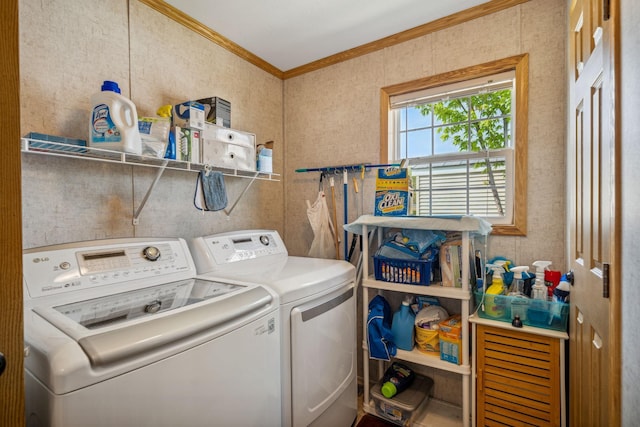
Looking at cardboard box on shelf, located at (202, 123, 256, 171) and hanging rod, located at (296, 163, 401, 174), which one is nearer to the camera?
cardboard box on shelf, located at (202, 123, 256, 171)

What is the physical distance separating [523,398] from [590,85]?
1.38 metres

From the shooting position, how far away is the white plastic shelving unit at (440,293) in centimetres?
158

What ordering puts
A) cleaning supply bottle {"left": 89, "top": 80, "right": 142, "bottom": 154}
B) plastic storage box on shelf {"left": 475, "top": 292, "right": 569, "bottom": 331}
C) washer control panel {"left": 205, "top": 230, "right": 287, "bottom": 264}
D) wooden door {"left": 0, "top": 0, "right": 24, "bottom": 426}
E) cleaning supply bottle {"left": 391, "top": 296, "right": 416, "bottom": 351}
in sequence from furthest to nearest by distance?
cleaning supply bottle {"left": 391, "top": 296, "right": 416, "bottom": 351} < washer control panel {"left": 205, "top": 230, "right": 287, "bottom": 264} < plastic storage box on shelf {"left": 475, "top": 292, "right": 569, "bottom": 331} < cleaning supply bottle {"left": 89, "top": 80, "right": 142, "bottom": 154} < wooden door {"left": 0, "top": 0, "right": 24, "bottom": 426}

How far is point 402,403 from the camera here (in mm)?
1812

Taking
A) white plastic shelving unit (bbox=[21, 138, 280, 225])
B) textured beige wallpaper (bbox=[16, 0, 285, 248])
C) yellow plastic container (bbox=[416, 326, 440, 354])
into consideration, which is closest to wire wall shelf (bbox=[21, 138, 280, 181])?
white plastic shelving unit (bbox=[21, 138, 280, 225])

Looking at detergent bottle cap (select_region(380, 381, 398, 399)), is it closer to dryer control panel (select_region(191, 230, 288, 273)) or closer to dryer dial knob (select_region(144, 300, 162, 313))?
dryer control panel (select_region(191, 230, 288, 273))

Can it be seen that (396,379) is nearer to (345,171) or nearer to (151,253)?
(345,171)

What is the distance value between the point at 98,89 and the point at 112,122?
375mm

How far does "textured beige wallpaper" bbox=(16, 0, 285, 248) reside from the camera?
1.33 m

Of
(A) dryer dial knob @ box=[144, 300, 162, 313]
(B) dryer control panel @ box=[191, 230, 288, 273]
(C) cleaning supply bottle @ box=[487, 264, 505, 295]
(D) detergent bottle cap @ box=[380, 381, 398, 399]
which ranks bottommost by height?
(D) detergent bottle cap @ box=[380, 381, 398, 399]

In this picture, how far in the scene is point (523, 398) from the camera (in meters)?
1.47

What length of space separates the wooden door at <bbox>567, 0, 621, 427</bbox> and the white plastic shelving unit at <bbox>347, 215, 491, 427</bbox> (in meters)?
0.42

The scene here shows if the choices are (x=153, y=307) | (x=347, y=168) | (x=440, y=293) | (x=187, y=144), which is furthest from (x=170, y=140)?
(x=440, y=293)

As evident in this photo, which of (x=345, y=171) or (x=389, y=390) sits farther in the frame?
(x=345, y=171)
